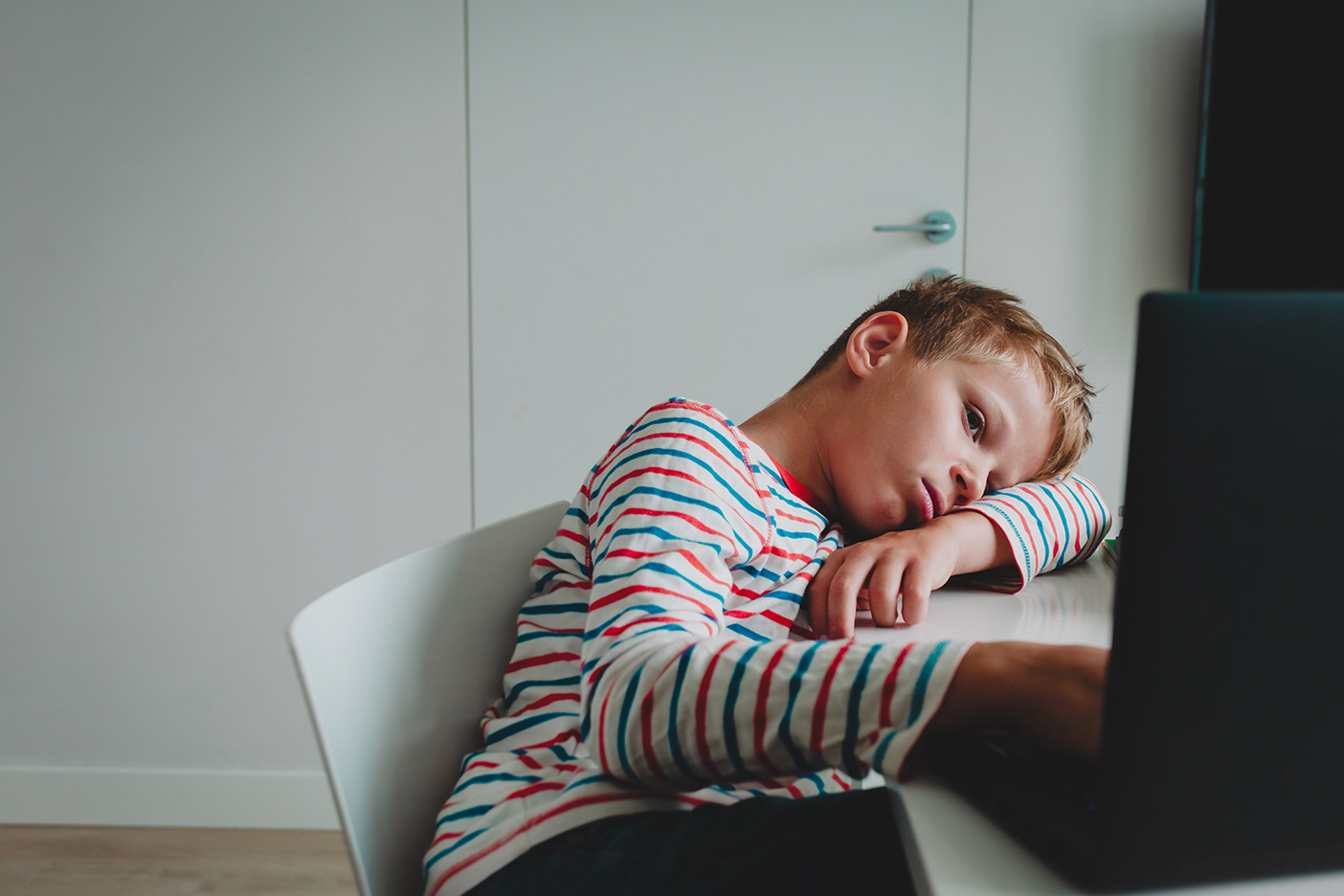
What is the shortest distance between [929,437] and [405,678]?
46cm

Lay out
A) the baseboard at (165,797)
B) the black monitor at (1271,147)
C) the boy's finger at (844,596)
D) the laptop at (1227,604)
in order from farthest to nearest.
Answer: the baseboard at (165,797) < the black monitor at (1271,147) < the boy's finger at (844,596) < the laptop at (1227,604)

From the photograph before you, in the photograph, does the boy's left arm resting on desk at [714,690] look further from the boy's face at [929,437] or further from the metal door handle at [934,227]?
the metal door handle at [934,227]

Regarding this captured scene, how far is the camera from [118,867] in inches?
61.3

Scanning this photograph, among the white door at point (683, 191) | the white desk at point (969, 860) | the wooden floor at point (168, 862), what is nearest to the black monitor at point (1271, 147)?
the white door at point (683, 191)

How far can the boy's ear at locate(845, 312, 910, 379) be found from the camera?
78 cm

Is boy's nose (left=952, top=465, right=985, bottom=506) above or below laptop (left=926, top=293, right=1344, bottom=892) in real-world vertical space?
below

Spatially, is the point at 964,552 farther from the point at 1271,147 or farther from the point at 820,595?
the point at 1271,147

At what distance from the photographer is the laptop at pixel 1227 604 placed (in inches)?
8.7

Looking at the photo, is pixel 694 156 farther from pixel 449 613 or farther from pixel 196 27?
pixel 449 613

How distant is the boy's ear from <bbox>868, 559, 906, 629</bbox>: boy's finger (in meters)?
0.23

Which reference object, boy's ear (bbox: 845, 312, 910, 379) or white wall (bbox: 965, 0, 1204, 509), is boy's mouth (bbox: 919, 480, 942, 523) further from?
white wall (bbox: 965, 0, 1204, 509)

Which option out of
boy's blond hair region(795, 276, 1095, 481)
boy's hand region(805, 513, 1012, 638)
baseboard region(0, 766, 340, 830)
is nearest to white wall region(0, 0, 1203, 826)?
baseboard region(0, 766, 340, 830)

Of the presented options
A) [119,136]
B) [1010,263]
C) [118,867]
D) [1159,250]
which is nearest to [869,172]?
[1010,263]

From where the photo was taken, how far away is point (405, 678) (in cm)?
57
